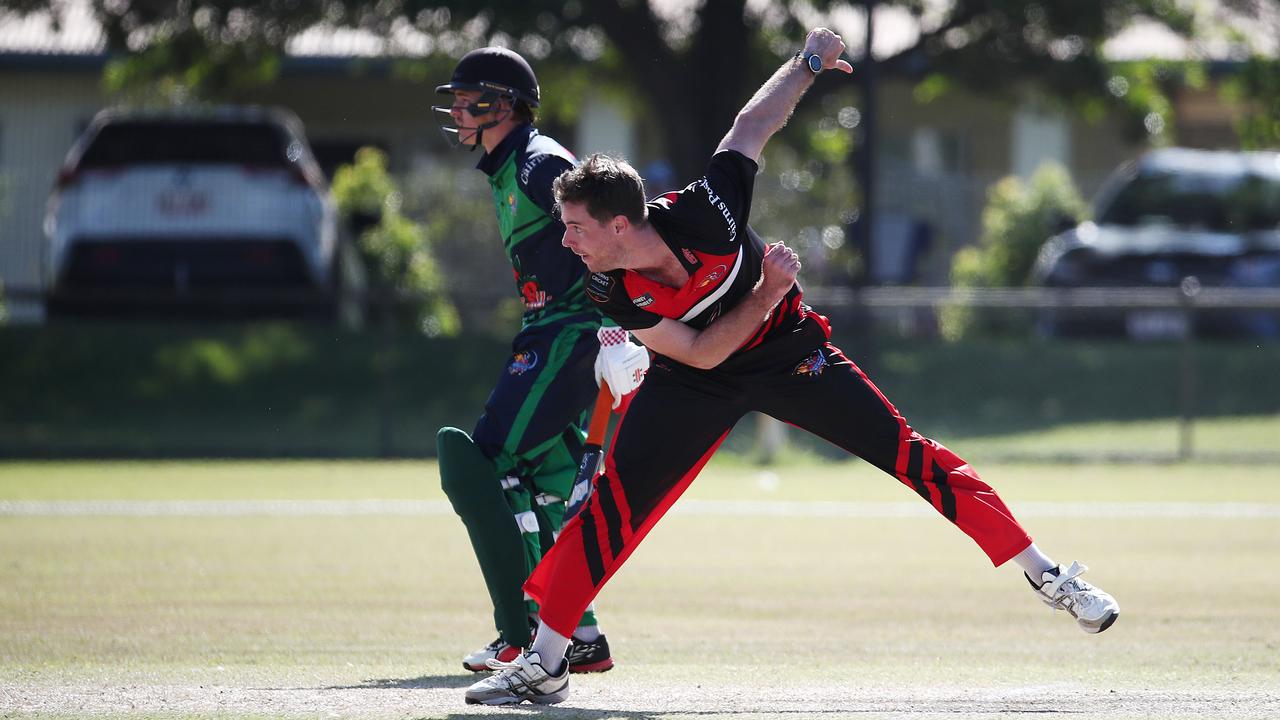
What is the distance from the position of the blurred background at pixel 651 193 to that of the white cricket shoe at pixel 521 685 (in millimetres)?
9324

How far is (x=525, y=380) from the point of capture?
19.5 feet

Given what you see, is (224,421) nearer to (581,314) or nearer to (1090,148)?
(581,314)

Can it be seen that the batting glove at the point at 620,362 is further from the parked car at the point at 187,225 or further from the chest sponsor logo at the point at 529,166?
the parked car at the point at 187,225

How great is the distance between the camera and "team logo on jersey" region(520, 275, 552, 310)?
6.06 metres

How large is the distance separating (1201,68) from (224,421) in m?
12.4

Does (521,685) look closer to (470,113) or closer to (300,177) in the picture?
(470,113)

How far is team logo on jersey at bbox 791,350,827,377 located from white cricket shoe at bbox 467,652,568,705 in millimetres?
1169

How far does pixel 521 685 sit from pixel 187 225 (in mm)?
11499

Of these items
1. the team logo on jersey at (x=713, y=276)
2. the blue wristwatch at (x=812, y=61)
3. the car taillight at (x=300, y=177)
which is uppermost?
the blue wristwatch at (x=812, y=61)

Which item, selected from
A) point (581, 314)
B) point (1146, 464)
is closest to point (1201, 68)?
point (1146, 464)

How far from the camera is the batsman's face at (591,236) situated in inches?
201

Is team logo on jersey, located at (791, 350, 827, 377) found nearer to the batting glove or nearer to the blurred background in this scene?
the batting glove

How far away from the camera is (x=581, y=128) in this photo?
26250mm

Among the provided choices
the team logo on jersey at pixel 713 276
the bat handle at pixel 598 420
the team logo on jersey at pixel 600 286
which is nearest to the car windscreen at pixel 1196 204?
the bat handle at pixel 598 420
